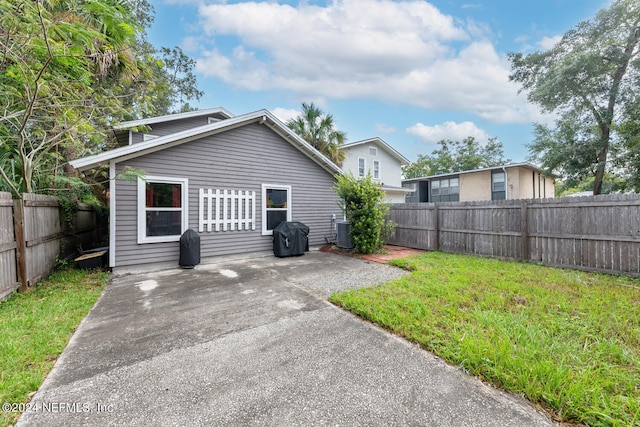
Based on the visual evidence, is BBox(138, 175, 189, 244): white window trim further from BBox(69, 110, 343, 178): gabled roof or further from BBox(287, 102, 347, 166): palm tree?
BBox(287, 102, 347, 166): palm tree

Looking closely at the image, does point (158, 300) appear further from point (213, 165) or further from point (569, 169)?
point (569, 169)

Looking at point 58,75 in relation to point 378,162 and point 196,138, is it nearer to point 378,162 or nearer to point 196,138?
point 196,138

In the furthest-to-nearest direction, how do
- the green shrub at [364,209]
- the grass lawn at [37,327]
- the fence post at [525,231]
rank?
the green shrub at [364,209]
the fence post at [525,231]
the grass lawn at [37,327]

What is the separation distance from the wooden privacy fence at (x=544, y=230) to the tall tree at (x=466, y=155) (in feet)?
84.2

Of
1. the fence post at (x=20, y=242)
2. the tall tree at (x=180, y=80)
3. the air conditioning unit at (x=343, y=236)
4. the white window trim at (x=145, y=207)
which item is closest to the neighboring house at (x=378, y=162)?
the air conditioning unit at (x=343, y=236)

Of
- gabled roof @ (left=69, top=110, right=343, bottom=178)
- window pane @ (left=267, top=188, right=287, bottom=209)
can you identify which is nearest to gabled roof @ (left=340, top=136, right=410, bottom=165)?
gabled roof @ (left=69, top=110, right=343, bottom=178)

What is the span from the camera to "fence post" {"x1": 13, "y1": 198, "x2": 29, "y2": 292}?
4.38m

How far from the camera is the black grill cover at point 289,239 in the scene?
767 centimetres

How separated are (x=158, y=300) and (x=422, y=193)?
2248 cm

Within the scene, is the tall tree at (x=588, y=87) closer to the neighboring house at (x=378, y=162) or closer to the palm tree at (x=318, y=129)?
the neighboring house at (x=378, y=162)

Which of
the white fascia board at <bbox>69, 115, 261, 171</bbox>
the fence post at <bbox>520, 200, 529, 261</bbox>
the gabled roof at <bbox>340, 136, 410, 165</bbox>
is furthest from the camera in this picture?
the gabled roof at <bbox>340, 136, 410, 165</bbox>

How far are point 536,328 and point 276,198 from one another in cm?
676

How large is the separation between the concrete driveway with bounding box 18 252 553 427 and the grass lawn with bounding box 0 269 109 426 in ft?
0.41

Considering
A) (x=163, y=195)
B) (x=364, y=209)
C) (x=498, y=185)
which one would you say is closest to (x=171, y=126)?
(x=163, y=195)
